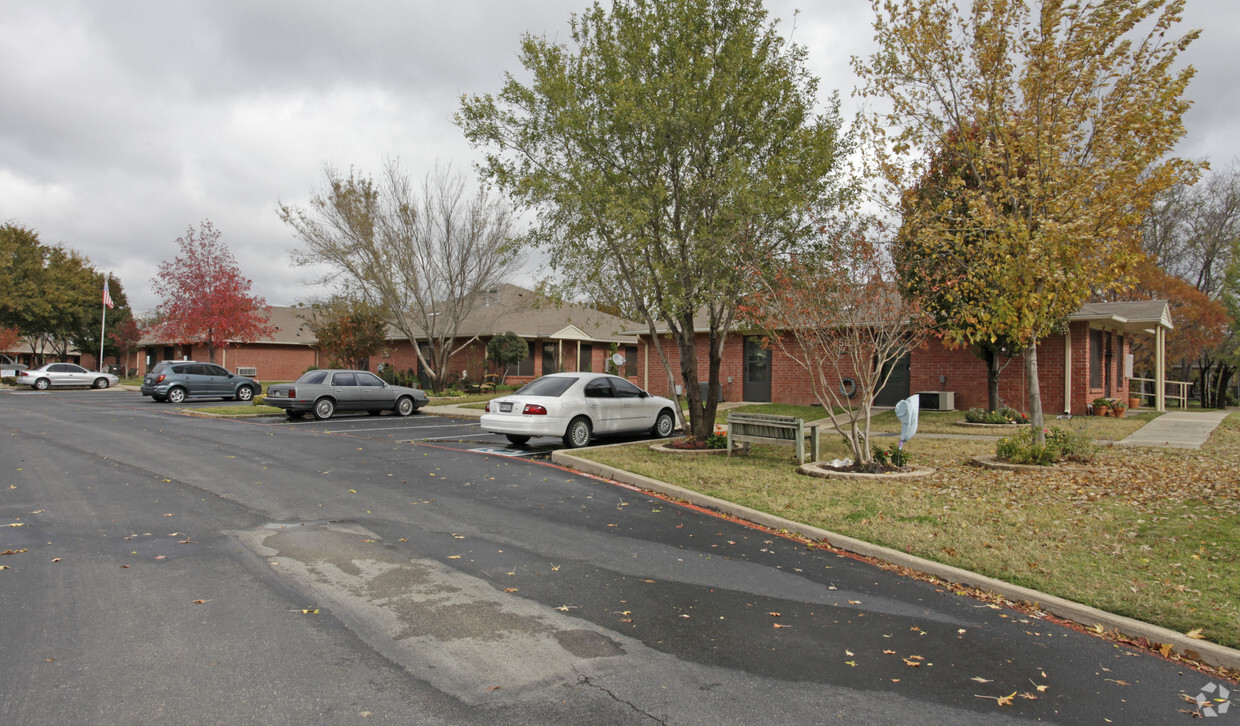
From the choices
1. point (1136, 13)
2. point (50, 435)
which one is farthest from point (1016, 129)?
point (50, 435)

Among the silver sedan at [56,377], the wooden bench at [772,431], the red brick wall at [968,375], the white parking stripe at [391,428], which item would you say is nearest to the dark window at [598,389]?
the wooden bench at [772,431]

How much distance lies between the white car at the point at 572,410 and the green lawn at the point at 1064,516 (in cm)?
136

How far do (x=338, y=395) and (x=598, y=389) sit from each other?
10.3m

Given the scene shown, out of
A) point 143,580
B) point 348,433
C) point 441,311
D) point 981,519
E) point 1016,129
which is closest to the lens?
point 143,580

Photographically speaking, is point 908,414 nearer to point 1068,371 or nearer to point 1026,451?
point 1026,451

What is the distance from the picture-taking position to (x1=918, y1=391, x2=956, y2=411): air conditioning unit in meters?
21.3

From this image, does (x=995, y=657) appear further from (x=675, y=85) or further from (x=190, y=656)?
(x=675, y=85)

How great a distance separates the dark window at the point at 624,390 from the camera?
1476 centimetres

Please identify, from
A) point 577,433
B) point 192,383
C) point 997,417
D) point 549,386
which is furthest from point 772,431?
point 192,383

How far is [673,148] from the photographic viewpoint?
40.8 feet

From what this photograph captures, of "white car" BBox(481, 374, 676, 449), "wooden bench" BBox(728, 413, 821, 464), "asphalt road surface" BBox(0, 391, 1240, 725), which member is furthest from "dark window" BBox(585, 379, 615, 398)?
"asphalt road surface" BBox(0, 391, 1240, 725)

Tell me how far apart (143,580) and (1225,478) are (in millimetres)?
12342

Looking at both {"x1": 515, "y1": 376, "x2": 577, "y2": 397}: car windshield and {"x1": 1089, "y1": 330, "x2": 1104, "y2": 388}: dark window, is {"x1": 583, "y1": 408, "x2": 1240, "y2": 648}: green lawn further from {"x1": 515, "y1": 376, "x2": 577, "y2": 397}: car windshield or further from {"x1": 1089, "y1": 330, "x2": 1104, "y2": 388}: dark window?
{"x1": 1089, "y1": 330, "x2": 1104, "y2": 388}: dark window

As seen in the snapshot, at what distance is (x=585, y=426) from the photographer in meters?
14.0
